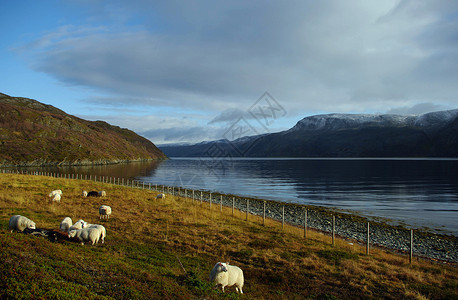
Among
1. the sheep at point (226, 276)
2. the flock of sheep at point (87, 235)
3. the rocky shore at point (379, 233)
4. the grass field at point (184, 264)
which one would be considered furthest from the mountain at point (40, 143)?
the sheep at point (226, 276)

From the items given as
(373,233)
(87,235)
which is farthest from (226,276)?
(373,233)

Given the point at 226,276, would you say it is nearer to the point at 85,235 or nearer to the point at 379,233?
the point at 85,235

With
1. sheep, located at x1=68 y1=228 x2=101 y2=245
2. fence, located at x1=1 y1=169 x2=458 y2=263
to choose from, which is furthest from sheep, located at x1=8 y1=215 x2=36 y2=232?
fence, located at x1=1 y1=169 x2=458 y2=263

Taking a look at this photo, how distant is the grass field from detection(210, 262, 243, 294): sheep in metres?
0.34

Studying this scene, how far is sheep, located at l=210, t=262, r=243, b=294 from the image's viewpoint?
11430 millimetres

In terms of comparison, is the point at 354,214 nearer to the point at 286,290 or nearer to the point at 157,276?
the point at 286,290

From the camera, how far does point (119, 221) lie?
23281 mm

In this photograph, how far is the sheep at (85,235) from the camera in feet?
50.4

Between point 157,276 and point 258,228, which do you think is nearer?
point 157,276

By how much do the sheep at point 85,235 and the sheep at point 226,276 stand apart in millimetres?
7897

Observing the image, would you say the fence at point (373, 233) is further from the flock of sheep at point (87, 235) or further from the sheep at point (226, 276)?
the flock of sheep at point (87, 235)

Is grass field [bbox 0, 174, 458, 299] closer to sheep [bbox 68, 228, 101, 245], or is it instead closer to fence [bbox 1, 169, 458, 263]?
sheep [bbox 68, 228, 101, 245]

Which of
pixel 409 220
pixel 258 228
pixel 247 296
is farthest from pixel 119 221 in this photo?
pixel 409 220

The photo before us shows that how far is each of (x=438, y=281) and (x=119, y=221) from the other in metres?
22.4
